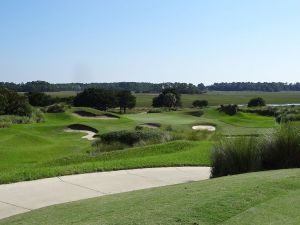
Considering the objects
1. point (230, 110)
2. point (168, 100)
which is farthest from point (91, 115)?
point (168, 100)

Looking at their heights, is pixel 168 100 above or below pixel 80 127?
above

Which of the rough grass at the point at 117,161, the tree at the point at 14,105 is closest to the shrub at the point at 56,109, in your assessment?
the tree at the point at 14,105

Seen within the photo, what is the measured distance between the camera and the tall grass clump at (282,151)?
11000 millimetres

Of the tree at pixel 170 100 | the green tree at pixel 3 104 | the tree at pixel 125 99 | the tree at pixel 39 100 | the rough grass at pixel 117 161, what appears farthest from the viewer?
the tree at pixel 170 100

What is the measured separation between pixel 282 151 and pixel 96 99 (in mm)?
64034

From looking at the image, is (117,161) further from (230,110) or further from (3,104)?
(230,110)

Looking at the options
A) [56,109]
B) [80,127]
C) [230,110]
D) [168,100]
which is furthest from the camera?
[168,100]

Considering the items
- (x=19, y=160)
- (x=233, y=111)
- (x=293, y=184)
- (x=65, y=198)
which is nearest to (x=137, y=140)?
(x=19, y=160)

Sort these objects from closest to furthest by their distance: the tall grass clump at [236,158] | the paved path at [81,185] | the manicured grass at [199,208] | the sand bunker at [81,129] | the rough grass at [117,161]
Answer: the manicured grass at [199,208]
the paved path at [81,185]
the tall grass clump at [236,158]
the rough grass at [117,161]
the sand bunker at [81,129]

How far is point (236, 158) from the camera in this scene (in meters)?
10.8

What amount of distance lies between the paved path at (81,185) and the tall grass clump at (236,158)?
99 centimetres

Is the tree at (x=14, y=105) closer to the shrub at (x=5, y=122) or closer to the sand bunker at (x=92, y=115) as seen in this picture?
the shrub at (x=5, y=122)

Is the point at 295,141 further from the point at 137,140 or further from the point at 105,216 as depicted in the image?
the point at 137,140

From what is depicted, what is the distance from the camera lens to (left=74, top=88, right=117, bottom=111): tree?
7399cm
